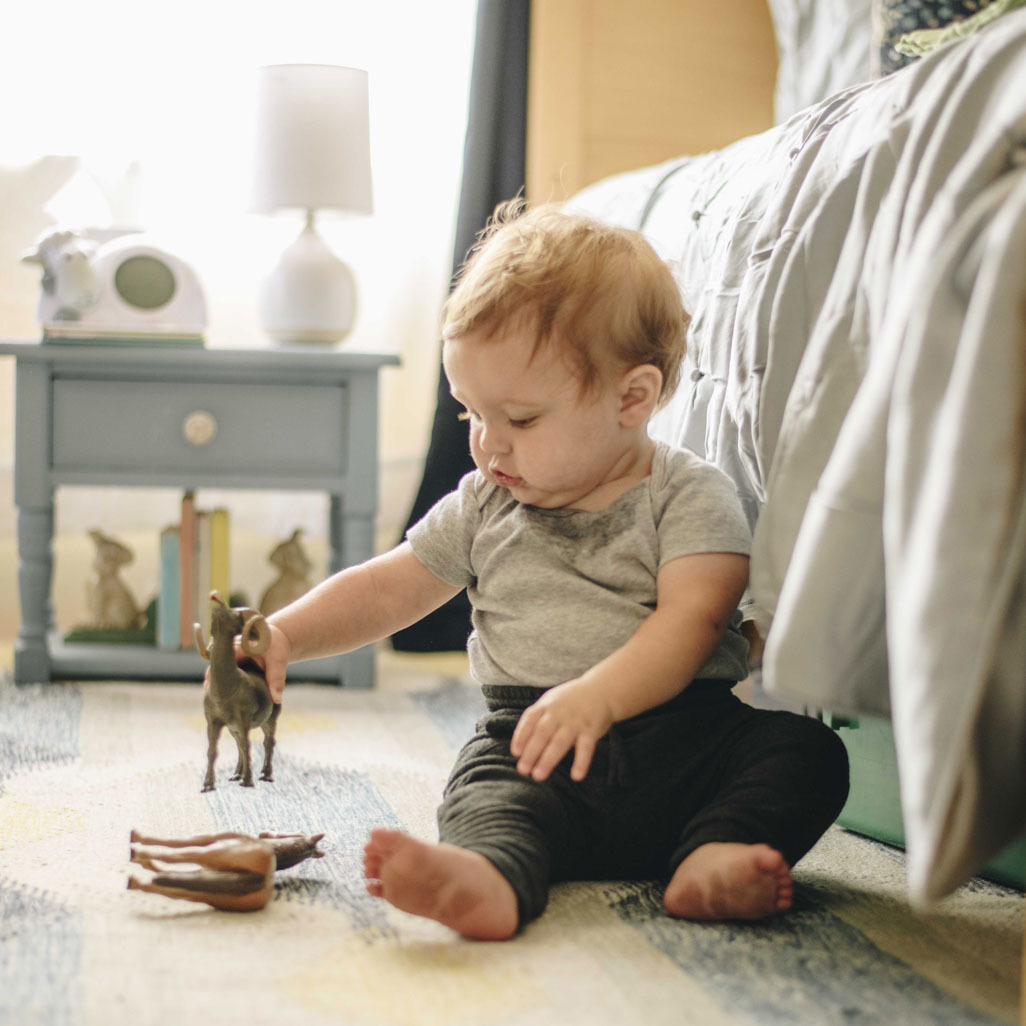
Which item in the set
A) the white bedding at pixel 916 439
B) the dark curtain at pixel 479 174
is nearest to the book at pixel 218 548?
the dark curtain at pixel 479 174

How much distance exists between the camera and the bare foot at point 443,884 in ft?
2.47

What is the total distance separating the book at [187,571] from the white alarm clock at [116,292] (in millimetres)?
256

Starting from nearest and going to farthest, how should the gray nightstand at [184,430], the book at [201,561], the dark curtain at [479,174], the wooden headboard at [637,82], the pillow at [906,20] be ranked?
the pillow at [906,20] → the gray nightstand at [184,430] → the book at [201,561] → the dark curtain at [479,174] → the wooden headboard at [637,82]

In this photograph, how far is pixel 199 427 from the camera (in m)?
1.74

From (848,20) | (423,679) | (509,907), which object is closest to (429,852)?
(509,907)

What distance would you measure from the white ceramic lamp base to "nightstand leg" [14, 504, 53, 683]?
43 centimetres

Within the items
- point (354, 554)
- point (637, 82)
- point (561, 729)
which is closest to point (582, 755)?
point (561, 729)

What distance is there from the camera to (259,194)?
1838 mm

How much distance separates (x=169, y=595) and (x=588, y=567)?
1.00 meters

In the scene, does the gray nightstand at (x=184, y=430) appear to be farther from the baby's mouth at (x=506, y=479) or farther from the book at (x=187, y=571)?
the baby's mouth at (x=506, y=479)

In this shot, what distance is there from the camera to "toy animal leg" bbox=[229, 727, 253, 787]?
962 mm

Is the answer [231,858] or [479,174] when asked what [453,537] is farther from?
[479,174]

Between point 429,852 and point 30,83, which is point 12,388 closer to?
point 30,83

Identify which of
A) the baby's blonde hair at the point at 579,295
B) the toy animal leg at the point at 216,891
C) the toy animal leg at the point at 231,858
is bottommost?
the toy animal leg at the point at 216,891
